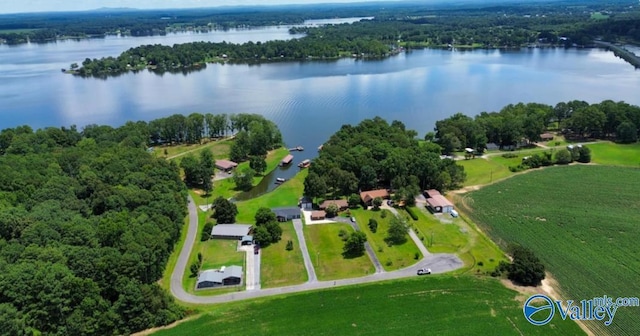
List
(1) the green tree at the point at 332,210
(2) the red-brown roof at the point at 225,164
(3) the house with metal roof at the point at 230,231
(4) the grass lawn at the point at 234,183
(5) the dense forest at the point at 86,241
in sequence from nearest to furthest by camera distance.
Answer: (5) the dense forest at the point at 86,241
(3) the house with metal roof at the point at 230,231
(1) the green tree at the point at 332,210
(4) the grass lawn at the point at 234,183
(2) the red-brown roof at the point at 225,164

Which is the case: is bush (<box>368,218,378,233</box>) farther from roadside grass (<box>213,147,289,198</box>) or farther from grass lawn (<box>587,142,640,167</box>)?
grass lawn (<box>587,142,640,167</box>)

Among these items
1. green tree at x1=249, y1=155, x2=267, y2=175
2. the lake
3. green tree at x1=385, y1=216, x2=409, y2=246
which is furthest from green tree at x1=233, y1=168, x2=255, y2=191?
green tree at x1=385, y1=216, x2=409, y2=246

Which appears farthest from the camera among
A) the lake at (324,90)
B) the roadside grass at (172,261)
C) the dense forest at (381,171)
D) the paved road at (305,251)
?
the lake at (324,90)

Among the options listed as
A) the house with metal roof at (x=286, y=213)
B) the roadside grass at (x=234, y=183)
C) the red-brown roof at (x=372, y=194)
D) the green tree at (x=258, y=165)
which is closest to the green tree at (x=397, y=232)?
the red-brown roof at (x=372, y=194)

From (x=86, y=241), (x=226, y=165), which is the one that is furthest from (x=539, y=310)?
(x=226, y=165)

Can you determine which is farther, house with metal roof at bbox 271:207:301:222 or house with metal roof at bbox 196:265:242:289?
house with metal roof at bbox 271:207:301:222

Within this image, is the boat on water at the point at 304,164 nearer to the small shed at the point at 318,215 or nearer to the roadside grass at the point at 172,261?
the small shed at the point at 318,215
